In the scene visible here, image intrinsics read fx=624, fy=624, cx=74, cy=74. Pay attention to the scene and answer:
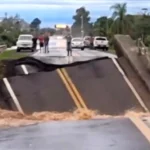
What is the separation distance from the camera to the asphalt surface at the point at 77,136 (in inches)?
376

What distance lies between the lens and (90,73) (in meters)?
19.7

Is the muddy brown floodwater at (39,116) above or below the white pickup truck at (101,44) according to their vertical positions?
above

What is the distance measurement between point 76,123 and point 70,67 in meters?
7.47

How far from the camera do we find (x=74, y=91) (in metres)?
18.8

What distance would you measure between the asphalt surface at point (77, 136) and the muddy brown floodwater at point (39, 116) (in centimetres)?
124

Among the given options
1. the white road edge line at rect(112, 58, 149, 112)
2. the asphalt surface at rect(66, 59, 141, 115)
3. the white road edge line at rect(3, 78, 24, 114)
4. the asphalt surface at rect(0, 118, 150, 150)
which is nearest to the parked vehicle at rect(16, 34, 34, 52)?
the white road edge line at rect(112, 58, 149, 112)

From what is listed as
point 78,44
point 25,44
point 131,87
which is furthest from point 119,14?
point 131,87

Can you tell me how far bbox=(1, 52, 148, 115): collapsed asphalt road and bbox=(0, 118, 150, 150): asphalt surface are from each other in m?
5.17

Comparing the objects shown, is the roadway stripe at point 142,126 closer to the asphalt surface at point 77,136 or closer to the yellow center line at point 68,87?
the asphalt surface at point 77,136

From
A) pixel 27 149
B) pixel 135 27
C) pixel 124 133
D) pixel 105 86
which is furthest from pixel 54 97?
pixel 135 27

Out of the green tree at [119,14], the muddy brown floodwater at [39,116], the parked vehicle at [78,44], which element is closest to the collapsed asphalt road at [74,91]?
the muddy brown floodwater at [39,116]

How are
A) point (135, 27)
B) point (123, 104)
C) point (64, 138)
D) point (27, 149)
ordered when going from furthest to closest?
point (135, 27) < point (123, 104) < point (64, 138) < point (27, 149)

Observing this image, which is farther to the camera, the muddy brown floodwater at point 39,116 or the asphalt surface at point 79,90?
the asphalt surface at point 79,90

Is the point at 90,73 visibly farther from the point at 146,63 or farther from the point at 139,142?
the point at 139,142
